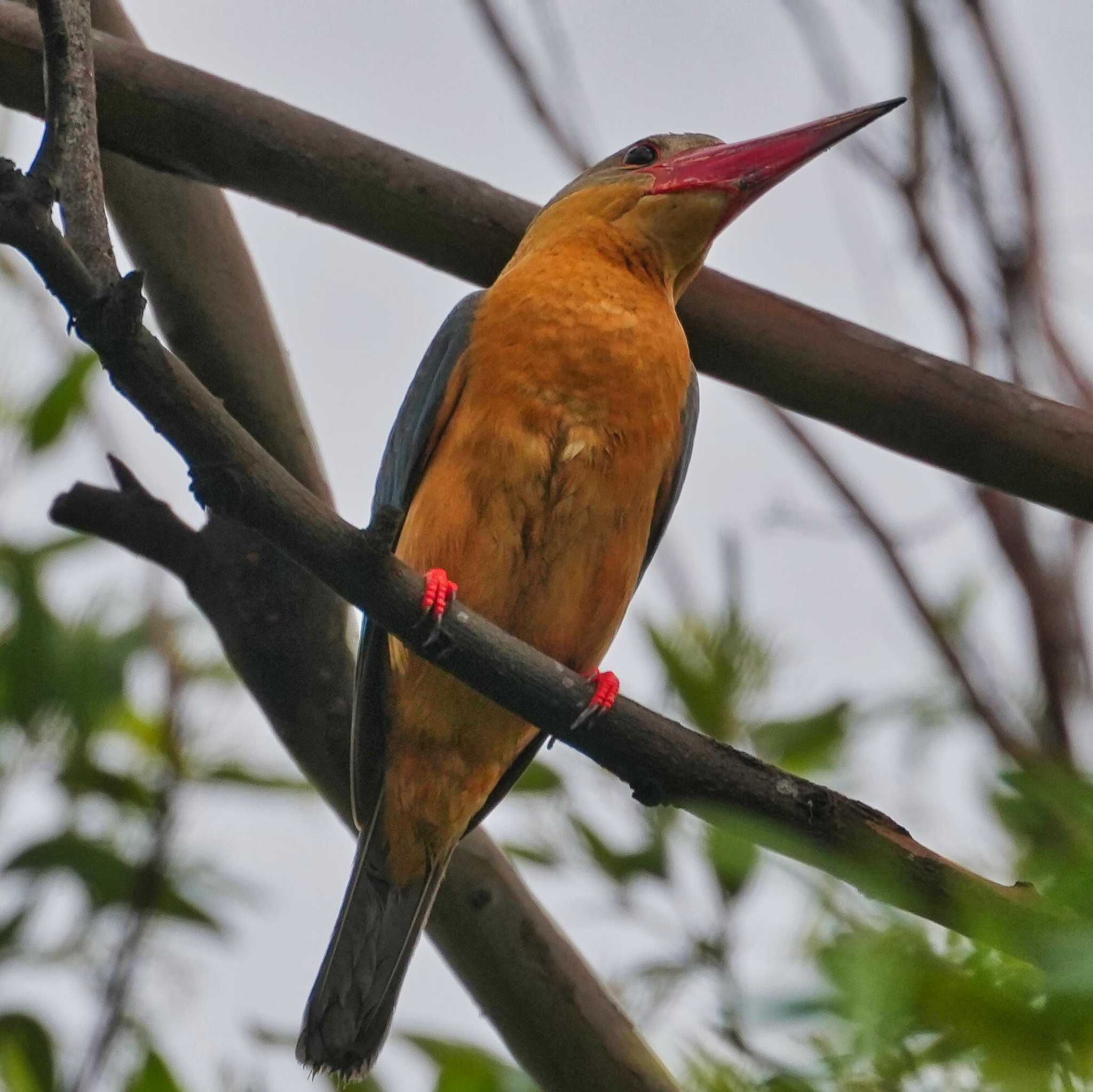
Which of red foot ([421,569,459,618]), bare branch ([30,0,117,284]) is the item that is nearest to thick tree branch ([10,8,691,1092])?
red foot ([421,569,459,618])

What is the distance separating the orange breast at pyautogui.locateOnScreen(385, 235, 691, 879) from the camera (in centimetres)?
348

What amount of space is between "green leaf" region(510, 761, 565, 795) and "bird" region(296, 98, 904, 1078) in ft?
0.19

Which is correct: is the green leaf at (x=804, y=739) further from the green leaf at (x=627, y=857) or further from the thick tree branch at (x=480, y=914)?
the thick tree branch at (x=480, y=914)

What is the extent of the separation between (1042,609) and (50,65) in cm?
277

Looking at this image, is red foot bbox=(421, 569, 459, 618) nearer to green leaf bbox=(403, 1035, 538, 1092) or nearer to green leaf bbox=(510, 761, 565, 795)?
green leaf bbox=(403, 1035, 538, 1092)

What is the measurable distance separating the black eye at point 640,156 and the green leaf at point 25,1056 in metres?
2.89

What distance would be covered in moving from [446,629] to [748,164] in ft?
6.49

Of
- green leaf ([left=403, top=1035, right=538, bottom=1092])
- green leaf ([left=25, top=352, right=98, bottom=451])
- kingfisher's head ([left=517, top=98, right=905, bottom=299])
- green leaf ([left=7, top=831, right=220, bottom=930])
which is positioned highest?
kingfisher's head ([left=517, top=98, right=905, bottom=299])

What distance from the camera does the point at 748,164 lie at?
410cm

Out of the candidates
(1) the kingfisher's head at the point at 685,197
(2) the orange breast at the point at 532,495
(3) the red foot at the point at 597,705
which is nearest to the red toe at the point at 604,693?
(3) the red foot at the point at 597,705

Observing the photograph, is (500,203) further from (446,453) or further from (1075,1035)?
(1075,1035)

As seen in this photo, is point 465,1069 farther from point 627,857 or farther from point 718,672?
point 718,672

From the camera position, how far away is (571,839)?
3258 mm

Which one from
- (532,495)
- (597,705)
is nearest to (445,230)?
(532,495)
